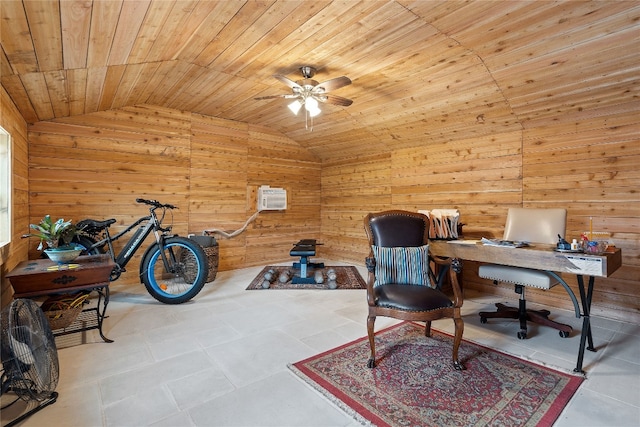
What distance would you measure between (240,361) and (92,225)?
292 cm

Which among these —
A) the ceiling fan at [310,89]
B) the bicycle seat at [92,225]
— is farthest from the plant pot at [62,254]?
the ceiling fan at [310,89]

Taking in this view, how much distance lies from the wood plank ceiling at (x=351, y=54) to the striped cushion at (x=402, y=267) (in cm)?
182

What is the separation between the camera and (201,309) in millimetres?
3547

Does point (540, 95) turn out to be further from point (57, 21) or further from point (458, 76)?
point (57, 21)

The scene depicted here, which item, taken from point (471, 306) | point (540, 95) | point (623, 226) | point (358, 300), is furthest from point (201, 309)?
point (623, 226)

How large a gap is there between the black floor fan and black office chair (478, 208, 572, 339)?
10.9 feet

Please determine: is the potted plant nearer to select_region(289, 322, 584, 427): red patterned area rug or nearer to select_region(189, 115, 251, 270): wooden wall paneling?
select_region(289, 322, 584, 427): red patterned area rug

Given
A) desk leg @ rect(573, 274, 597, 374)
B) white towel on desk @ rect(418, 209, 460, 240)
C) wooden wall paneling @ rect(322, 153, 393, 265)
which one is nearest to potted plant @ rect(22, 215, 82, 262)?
white towel on desk @ rect(418, 209, 460, 240)

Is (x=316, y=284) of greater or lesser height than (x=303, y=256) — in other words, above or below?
below

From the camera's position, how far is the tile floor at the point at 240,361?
5.86 feet

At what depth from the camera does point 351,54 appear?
9.82 feet

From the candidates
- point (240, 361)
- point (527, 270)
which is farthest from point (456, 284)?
point (240, 361)

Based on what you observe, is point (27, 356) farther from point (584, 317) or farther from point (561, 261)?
point (584, 317)

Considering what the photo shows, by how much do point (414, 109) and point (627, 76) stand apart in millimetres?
1971
